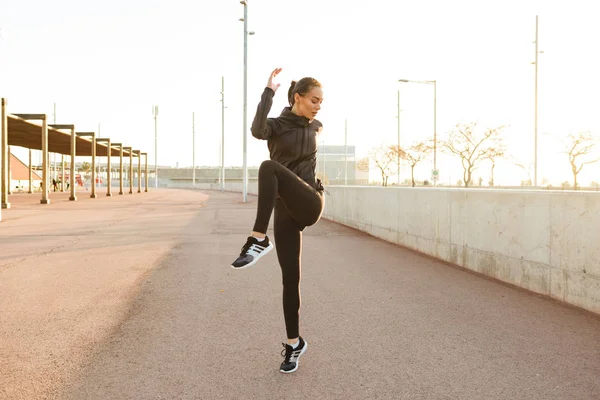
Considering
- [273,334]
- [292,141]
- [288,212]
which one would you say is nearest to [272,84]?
[292,141]

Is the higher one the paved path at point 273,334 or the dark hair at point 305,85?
the dark hair at point 305,85

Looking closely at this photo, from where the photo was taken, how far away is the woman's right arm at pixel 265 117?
118 inches

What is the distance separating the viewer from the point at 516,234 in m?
5.93

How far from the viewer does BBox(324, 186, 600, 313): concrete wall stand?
4.88m

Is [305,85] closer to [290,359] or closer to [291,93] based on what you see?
[291,93]

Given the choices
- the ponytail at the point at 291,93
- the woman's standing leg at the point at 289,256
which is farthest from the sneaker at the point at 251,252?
the ponytail at the point at 291,93

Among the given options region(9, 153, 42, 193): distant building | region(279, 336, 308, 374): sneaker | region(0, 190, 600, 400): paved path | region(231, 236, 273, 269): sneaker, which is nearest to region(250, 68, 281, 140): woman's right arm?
region(231, 236, 273, 269): sneaker

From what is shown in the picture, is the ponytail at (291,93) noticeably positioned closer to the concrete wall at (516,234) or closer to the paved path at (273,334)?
the paved path at (273,334)

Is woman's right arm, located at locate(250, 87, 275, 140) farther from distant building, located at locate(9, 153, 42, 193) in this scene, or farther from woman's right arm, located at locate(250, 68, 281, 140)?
distant building, located at locate(9, 153, 42, 193)

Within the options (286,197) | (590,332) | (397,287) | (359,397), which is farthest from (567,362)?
(397,287)

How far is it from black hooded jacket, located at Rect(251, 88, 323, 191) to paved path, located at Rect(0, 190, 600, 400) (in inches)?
49.8

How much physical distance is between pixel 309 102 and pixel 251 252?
102 centimetres

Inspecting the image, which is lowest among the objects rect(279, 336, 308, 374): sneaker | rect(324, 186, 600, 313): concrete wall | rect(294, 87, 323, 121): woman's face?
rect(279, 336, 308, 374): sneaker

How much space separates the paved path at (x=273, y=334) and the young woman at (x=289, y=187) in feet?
1.55
